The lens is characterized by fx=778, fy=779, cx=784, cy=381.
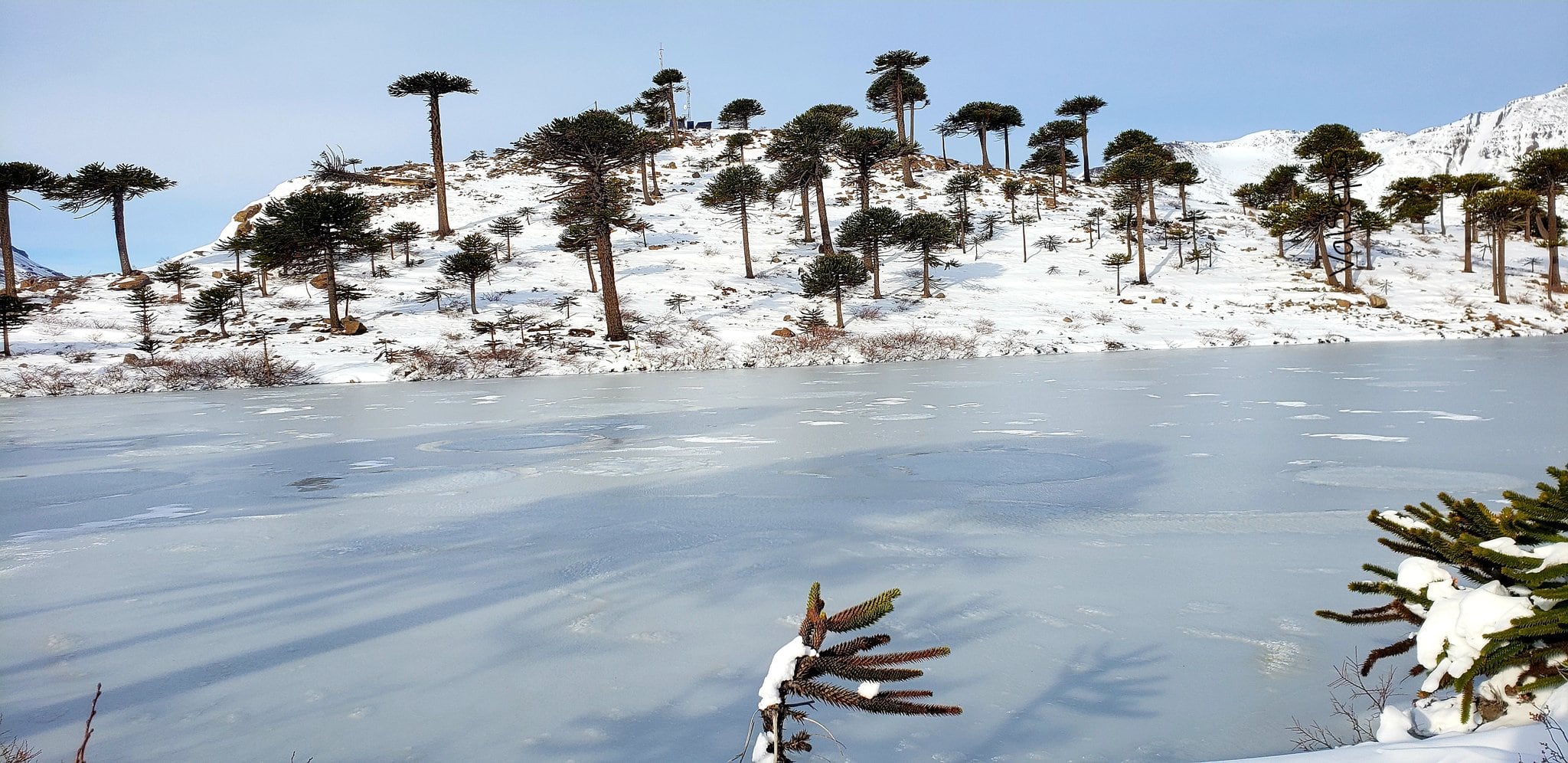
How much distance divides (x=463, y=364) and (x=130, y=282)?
20.0 meters

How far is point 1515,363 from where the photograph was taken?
14.2 m

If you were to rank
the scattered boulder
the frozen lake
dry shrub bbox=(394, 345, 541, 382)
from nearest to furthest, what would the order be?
1. the frozen lake
2. dry shrub bbox=(394, 345, 541, 382)
3. the scattered boulder

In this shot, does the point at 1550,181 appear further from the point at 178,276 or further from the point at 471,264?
the point at 178,276

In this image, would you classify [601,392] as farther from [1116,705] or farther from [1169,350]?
[1169,350]

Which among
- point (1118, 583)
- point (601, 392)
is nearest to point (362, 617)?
point (1118, 583)

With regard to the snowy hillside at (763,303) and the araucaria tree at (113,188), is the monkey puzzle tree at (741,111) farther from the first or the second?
the araucaria tree at (113,188)

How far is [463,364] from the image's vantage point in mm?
21625

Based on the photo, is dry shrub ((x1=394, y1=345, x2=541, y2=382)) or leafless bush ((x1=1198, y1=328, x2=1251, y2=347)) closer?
dry shrub ((x1=394, y1=345, x2=541, y2=382))

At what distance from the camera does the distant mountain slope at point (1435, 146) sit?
122750 millimetres

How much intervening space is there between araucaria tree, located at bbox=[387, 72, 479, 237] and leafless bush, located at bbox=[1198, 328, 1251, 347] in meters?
32.8

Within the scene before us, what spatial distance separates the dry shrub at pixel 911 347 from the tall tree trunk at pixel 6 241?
105ft

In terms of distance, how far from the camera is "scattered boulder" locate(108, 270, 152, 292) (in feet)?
99.3

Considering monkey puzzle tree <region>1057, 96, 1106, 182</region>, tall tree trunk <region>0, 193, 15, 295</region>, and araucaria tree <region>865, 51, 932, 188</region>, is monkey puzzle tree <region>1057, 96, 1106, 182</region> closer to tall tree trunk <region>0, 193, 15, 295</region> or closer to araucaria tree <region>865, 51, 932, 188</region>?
araucaria tree <region>865, 51, 932, 188</region>

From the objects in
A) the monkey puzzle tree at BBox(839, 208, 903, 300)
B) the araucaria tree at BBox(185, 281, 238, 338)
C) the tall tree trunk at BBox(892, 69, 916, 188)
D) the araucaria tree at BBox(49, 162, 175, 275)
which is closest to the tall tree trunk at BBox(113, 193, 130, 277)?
the araucaria tree at BBox(49, 162, 175, 275)
